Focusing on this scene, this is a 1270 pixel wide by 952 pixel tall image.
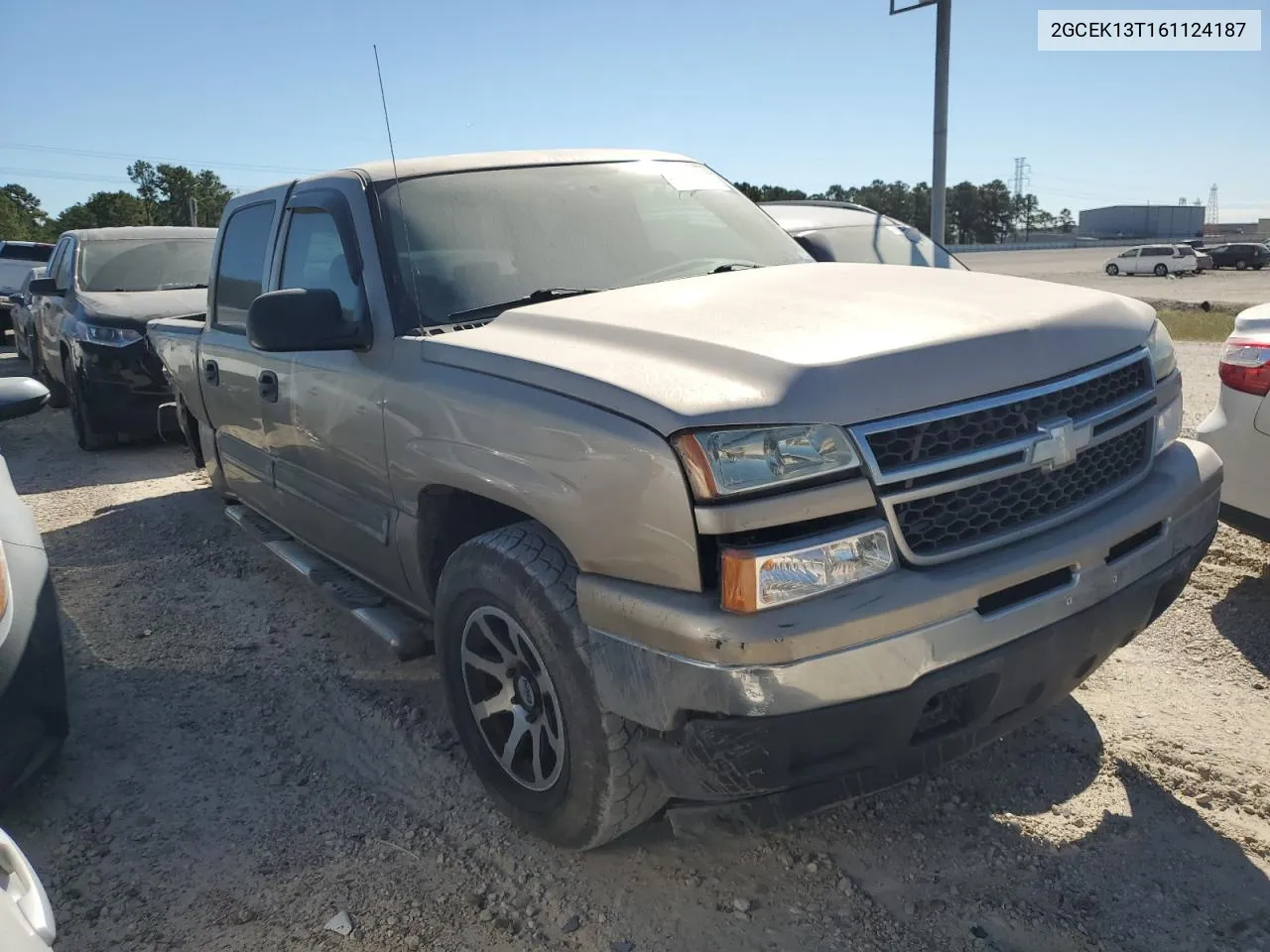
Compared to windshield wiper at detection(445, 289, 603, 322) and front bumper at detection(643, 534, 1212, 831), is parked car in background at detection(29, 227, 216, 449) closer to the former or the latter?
windshield wiper at detection(445, 289, 603, 322)

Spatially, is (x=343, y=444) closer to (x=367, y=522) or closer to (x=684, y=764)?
(x=367, y=522)

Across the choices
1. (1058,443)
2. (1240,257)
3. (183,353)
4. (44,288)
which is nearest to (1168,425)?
(1058,443)

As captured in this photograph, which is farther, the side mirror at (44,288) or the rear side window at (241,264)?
the side mirror at (44,288)

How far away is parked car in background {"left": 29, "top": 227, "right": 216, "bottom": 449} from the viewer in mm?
8141

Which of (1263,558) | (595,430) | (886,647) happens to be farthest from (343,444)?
(1263,558)

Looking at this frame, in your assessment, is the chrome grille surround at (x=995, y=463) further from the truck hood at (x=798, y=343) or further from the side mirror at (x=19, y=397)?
the side mirror at (x=19, y=397)


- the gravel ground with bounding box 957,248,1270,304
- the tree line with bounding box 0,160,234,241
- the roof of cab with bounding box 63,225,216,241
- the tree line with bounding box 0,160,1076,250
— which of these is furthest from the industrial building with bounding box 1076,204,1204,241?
the roof of cab with bounding box 63,225,216,241

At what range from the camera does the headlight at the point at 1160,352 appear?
9.53ft

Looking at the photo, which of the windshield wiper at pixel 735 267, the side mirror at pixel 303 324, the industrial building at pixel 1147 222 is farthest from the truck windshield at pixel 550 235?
the industrial building at pixel 1147 222

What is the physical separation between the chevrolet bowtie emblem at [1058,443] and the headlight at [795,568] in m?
0.50

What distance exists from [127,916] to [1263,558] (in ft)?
15.3

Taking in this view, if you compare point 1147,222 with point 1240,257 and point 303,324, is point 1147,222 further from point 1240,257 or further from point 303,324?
point 303,324

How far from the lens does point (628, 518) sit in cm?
223

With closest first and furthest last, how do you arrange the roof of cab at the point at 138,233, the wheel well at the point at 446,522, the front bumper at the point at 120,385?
the wheel well at the point at 446,522, the front bumper at the point at 120,385, the roof of cab at the point at 138,233
